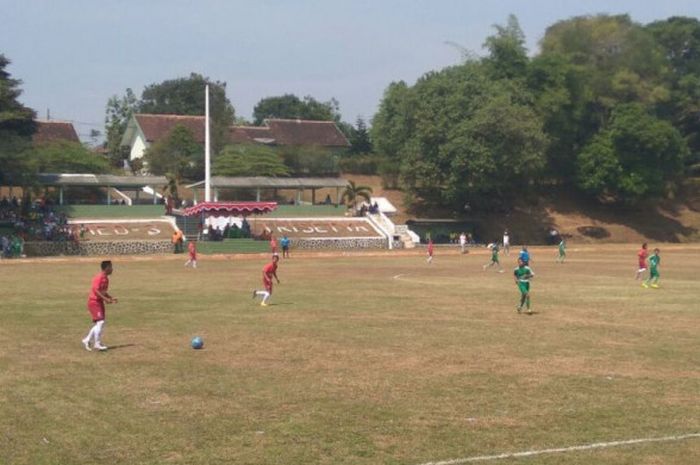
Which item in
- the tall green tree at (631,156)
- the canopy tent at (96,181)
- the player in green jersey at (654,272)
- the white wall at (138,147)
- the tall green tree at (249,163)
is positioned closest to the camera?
the player in green jersey at (654,272)

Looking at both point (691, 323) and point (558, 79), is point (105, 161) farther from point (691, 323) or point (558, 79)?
point (691, 323)

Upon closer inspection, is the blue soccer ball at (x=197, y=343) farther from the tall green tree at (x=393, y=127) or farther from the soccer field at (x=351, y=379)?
the tall green tree at (x=393, y=127)

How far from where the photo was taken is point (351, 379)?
1678 cm

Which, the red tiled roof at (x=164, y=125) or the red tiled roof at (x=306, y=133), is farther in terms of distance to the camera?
the red tiled roof at (x=306, y=133)

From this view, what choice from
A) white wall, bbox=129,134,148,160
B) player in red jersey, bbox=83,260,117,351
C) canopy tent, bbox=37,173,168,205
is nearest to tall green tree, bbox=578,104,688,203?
canopy tent, bbox=37,173,168,205

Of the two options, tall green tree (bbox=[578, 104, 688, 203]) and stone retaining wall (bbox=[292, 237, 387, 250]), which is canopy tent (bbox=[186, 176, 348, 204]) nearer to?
stone retaining wall (bbox=[292, 237, 387, 250])

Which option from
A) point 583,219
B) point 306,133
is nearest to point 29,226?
point 306,133

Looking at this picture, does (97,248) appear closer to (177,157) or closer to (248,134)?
(177,157)

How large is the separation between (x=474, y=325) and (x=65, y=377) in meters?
11.5

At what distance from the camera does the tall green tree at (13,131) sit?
6750 centimetres

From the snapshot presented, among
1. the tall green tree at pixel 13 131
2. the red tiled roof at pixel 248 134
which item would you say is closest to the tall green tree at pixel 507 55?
the red tiled roof at pixel 248 134

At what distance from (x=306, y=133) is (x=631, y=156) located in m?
37.3

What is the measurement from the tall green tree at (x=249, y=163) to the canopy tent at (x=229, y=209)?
1325 centimetres

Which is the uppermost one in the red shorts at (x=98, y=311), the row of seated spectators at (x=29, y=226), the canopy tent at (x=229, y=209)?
the canopy tent at (x=229, y=209)
